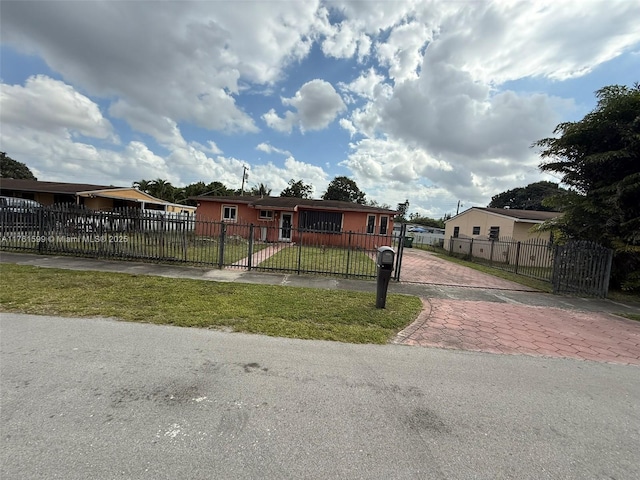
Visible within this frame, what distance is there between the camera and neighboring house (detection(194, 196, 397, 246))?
65.4 feet

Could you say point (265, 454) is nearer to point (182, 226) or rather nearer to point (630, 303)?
point (182, 226)

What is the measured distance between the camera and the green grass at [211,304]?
464 centimetres

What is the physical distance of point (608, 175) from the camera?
9.33 meters

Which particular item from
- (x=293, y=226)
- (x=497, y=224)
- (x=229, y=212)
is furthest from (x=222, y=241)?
(x=497, y=224)

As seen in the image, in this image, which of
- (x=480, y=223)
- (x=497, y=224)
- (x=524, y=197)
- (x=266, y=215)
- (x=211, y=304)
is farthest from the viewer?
(x=524, y=197)

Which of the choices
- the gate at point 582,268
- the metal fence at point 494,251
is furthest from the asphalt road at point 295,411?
the metal fence at point 494,251

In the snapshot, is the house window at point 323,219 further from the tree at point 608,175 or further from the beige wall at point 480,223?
the tree at point 608,175

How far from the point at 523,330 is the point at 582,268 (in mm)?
5452

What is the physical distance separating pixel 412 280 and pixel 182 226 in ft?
25.0

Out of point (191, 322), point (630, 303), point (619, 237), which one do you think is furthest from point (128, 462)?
point (619, 237)

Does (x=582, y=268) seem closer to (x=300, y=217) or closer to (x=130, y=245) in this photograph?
(x=130, y=245)

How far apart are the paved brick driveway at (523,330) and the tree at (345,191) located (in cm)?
5008

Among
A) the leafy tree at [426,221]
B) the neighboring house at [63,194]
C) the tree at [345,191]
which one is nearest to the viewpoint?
the neighboring house at [63,194]

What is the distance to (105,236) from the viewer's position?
9.70m
